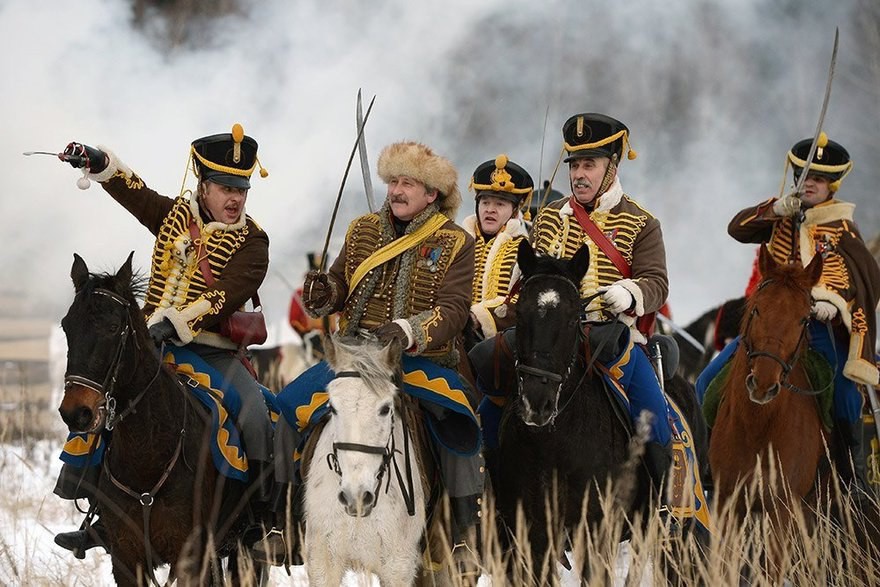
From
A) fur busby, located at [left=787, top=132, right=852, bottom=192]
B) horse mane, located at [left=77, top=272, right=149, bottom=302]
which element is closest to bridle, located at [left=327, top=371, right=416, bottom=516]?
horse mane, located at [left=77, top=272, right=149, bottom=302]

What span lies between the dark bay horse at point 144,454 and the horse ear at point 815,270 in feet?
10.2

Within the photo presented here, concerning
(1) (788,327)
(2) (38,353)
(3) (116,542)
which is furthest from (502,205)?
(2) (38,353)

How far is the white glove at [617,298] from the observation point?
17.4 ft

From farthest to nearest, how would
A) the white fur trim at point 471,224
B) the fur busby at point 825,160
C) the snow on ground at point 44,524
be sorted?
the white fur trim at point 471,224 < the fur busby at point 825,160 < the snow on ground at point 44,524

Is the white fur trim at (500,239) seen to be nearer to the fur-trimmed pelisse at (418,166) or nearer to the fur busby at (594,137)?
the fur busby at (594,137)

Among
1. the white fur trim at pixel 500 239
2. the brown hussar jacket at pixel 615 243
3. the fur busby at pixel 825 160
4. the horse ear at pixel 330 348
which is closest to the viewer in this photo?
the horse ear at pixel 330 348

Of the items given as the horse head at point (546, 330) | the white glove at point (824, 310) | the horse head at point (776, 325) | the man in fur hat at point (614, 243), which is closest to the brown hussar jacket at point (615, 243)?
the man in fur hat at point (614, 243)

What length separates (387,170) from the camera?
5.41 m

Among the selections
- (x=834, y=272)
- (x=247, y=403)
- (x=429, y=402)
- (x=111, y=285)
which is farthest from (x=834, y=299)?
(x=111, y=285)

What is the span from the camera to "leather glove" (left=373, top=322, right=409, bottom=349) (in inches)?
189

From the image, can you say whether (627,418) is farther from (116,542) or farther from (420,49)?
(420,49)

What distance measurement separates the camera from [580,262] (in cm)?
512

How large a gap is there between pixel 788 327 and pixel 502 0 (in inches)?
566

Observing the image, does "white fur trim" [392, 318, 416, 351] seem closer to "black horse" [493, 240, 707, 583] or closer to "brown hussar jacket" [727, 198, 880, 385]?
"black horse" [493, 240, 707, 583]
